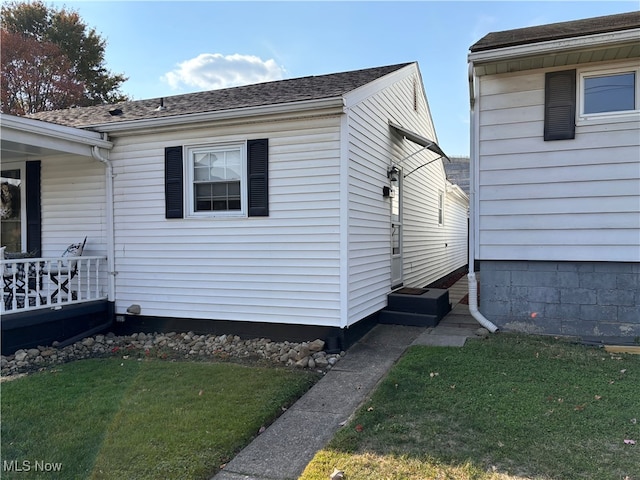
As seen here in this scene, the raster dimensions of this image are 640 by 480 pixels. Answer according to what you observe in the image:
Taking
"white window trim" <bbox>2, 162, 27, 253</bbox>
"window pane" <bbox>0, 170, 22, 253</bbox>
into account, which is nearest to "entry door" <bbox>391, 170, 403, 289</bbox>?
"white window trim" <bbox>2, 162, 27, 253</bbox>

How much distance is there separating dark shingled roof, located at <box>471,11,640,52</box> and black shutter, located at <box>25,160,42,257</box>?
729cm

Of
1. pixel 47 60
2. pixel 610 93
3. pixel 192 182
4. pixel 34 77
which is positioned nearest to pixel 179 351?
pixel 192 182

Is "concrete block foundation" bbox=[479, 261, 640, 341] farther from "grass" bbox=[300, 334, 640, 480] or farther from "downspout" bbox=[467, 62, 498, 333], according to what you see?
"grass" bbox=[300, 334, 640, 480]

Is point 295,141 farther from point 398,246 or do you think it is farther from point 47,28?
point 47,28

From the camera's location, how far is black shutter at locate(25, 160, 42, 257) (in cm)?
721

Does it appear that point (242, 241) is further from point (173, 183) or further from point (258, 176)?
point (173, 183)

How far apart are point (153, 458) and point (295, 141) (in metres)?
4.05

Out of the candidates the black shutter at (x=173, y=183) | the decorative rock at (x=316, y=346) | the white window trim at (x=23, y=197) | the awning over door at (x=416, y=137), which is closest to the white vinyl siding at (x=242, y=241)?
the black shutter at (x=173, y=183)

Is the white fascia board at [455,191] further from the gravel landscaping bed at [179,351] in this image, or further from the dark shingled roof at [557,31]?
the gravel landscaping bed at [179,351]

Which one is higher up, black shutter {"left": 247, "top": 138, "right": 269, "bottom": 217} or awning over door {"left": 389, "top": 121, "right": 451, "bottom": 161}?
awning over door {"left": 389, "top": 121, "right": 451, "bottom": 161}

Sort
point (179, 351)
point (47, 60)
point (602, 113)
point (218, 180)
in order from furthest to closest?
1. point (47, 60)
2. point (218, 180)
3. point (179, 351)
4. point (602, 113)

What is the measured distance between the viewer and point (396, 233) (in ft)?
26.5

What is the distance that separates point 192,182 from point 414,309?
4034 millimetres

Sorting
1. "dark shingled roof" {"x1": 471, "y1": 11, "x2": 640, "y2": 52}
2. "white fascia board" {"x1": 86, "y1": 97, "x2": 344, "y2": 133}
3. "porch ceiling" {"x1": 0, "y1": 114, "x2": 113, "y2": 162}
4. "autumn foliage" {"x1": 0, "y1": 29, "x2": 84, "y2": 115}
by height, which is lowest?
"porch ceiling" {"x1": 0, "y1": 114, "x2": 113, "y2": 162}
